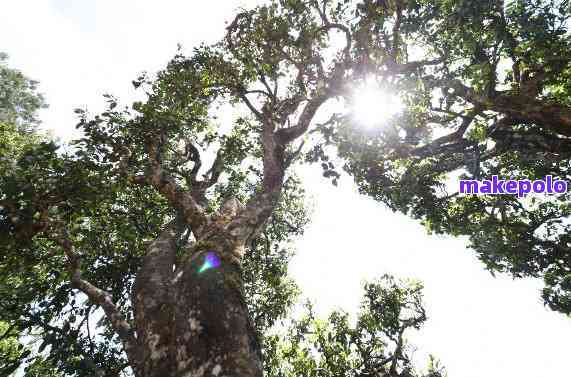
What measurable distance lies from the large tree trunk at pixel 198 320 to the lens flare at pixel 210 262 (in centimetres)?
2

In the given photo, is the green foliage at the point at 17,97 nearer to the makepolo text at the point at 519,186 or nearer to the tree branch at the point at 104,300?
the tree branch at the point at 104,300

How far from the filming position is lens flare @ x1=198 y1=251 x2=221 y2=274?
509 centimetres

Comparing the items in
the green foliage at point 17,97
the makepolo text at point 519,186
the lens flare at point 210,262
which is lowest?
the lens flare at point 210,262

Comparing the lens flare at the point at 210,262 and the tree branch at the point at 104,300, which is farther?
the tree branch at the point at 104,300

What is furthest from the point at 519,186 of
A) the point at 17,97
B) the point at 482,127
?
the point at 17,97

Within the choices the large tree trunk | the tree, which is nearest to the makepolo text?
the tree

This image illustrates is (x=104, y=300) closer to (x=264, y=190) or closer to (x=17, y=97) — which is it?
(x=264, y=190)

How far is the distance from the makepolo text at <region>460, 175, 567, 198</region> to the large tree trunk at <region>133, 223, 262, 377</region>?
433 inches

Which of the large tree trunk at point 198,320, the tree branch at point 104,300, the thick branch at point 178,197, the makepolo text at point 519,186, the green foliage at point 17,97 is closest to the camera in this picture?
the large tree trunk at point 198,320

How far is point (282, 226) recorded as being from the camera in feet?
53.1

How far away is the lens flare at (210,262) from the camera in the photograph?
509 cm

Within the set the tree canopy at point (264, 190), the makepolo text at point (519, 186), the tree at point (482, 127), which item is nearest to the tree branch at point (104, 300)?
the tree canopy at point (264, 190)

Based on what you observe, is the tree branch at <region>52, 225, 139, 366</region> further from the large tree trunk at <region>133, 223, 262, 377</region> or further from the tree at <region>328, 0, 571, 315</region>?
the tree at <region>328, 0, 571, 315</region>

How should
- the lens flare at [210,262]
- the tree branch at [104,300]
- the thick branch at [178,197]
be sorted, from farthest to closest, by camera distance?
the thick branch at [178,197], the tree branch at [104,300], the lens flare at [210,262]
